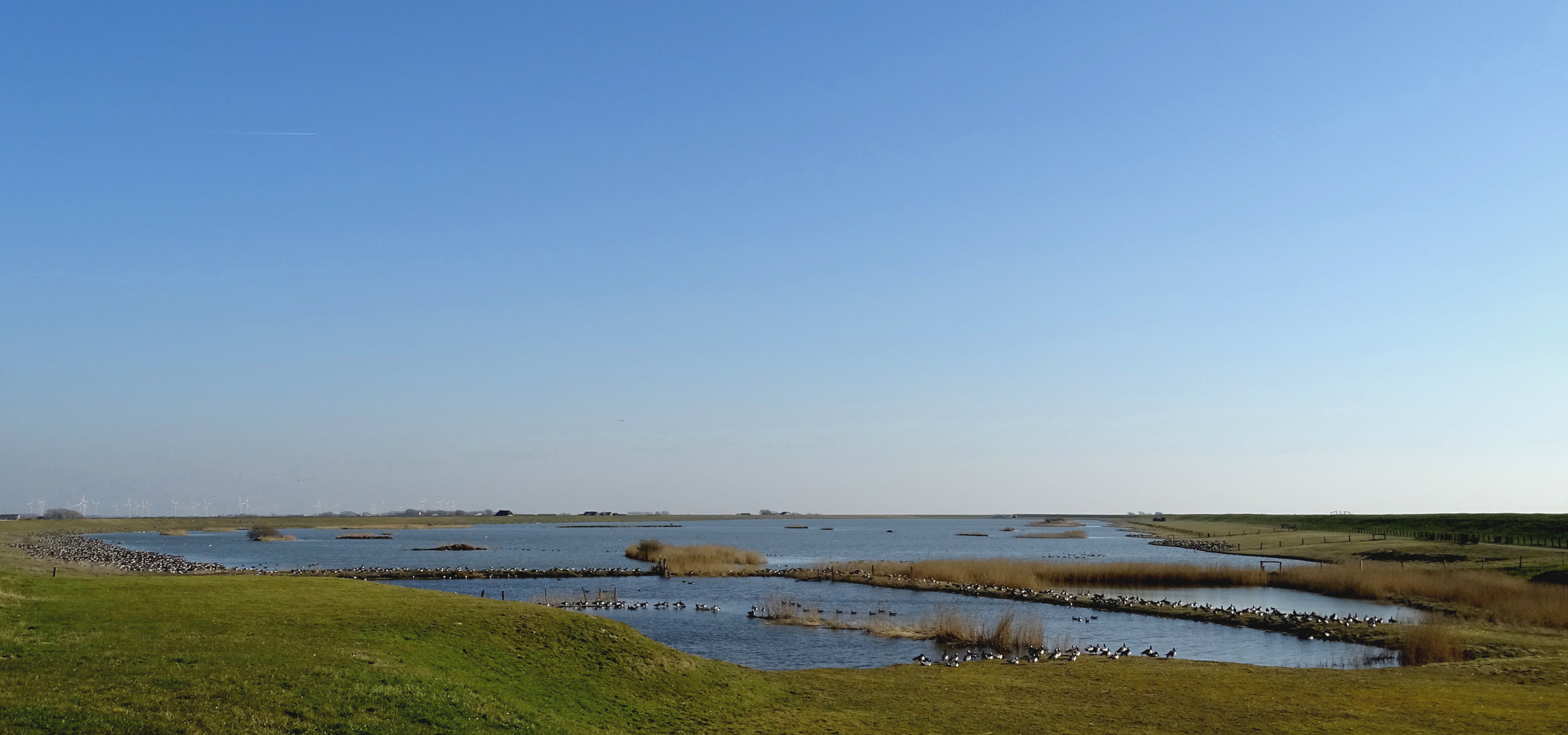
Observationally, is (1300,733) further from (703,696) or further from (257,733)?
(257,733)

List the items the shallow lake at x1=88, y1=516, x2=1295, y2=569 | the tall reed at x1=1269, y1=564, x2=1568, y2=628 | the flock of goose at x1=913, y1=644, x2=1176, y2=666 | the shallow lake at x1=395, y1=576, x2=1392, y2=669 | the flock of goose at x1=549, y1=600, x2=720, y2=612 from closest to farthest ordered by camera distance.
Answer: the flock of goose at x1=913, y1=644, x2=1176, y2=666 → the shallow lake at x1=395, y1=576, x2=1392, y2=669 → the tall reed at x1=1269, y1=564, x2=1568, y2=628 → the flock of goose at x1=549, y1=600, x2=720, y2=612 → the shallow lake at x1=88, y1=516, x2=1295, y2=569

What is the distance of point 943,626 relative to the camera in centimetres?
4322

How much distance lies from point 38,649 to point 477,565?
8052 cm

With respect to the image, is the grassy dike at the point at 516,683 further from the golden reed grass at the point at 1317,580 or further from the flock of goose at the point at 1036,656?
the golden reed grass at the point at 1317,580

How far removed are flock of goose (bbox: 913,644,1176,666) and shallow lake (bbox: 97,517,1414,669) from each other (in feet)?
4.55

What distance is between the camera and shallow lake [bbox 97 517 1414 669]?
3950 cm

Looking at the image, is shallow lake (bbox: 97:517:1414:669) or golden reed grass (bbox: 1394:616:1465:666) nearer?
golden reed grass (bbox: 1394:616:1465:666)

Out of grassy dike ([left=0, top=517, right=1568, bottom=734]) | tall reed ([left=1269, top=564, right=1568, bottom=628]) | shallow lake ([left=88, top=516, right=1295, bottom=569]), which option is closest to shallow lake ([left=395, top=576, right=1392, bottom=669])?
grassy dike ([left=0, top=517, right=1568, bottom=734])

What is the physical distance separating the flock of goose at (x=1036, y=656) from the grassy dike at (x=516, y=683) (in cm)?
137

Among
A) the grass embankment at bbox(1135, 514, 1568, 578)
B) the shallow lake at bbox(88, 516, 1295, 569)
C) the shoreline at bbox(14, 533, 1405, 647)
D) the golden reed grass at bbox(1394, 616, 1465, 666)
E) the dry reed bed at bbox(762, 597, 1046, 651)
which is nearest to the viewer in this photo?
→ the golden reed grass at bbox(1394, 616, 1465, 666)

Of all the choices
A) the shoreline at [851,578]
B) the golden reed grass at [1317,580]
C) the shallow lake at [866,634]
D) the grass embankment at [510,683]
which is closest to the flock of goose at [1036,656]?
the shallow lake at [866,634]

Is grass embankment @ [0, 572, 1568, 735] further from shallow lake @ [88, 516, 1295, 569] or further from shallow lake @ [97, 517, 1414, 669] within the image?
shallow lake @ [88, 516, 1295, 569]

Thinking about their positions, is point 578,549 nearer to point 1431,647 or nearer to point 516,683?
point 1431,647


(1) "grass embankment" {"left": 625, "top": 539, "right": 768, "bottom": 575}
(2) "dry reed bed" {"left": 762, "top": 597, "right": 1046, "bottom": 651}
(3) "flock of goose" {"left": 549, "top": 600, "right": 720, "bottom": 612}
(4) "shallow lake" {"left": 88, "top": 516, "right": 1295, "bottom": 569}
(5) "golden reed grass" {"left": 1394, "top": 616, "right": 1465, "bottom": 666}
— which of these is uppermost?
(5) "golden reed grass" {"left": 1394, "top": 616, "right": 1465, "bottom": 666}
